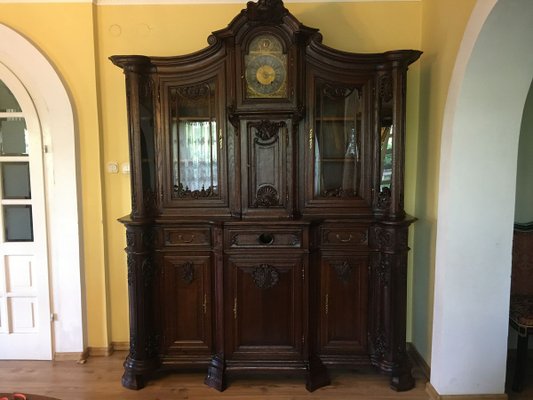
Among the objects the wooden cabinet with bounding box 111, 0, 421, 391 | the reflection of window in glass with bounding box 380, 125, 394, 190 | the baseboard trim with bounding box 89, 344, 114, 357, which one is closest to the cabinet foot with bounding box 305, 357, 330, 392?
the wooden cabinet with bounding box 111, 0, 421, 391

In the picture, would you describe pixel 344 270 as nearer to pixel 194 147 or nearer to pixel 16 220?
pixel 194 147

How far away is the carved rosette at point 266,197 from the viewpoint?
2613 millimetres

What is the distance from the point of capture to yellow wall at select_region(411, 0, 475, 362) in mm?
2447

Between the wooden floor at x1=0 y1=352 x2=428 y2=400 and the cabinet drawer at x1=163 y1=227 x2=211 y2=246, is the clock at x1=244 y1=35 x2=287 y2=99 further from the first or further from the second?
the wooden floor at x1=0 y1=352 x2=428 y2=400

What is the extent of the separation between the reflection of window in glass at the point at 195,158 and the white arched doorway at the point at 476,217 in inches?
57.0

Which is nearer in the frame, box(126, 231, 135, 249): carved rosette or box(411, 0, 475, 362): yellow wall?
box(411, 0, 475, 362): yellow wall

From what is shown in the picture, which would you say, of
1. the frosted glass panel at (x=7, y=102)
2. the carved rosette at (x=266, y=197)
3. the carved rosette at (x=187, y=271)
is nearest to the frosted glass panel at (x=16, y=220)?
the frosted glass panel at (x=7, y=102)

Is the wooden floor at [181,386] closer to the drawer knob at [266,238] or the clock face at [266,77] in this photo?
the drawer knob at [266,238]

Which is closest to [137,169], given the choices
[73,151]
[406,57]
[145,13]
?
[73,151]

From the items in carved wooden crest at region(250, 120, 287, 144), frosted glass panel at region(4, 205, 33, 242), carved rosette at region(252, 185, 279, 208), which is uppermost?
carved wooden crest at region(250, 120, 287, 144)

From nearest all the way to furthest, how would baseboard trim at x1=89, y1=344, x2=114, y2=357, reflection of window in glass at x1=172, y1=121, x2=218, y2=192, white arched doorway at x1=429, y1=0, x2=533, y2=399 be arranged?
white arched doorway at x1=429, y1=0, x2=533, y2=399
reflection of window in glass at x1=172, y1=121, x2=218, y2=192
baseboard trim at x1=89, y1=344, x2=114, y2=357

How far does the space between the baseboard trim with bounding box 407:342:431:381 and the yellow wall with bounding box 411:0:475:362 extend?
46mm

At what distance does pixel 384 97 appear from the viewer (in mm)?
2549

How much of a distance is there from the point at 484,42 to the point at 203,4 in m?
1.86
